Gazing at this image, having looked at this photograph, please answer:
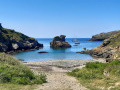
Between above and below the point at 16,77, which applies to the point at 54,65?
below

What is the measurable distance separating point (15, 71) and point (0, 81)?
2820mm

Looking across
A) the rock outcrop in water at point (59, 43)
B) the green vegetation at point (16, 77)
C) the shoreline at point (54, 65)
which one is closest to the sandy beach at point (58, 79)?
the shoreline at point (54, 65)

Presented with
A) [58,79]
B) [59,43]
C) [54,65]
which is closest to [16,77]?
[58,79]

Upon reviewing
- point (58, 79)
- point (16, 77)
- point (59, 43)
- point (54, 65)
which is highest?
point (59, 43)

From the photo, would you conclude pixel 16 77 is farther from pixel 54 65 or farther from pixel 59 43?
pixel 59 43

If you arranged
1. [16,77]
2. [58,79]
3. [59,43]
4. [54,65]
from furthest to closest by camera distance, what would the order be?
[59,43]
[54,65]
[58,79]
[16,77]

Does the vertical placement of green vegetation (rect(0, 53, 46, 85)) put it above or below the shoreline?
above

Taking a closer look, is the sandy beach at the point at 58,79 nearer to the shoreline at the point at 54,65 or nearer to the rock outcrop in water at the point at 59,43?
the shoreline at the point at 54,65

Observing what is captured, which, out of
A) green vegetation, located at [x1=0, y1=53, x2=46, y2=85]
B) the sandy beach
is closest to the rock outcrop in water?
the sandy beach

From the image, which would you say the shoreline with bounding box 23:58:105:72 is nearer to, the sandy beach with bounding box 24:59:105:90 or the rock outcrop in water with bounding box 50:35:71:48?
the sandy beach with bounding box 24:59:105:90

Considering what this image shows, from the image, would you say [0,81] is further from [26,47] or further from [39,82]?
[26,47]

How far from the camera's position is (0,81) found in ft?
56.5

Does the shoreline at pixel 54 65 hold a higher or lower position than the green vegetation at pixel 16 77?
lower

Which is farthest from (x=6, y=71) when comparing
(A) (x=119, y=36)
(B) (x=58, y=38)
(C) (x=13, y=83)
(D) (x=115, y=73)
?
(B) (x=58, y=38)
